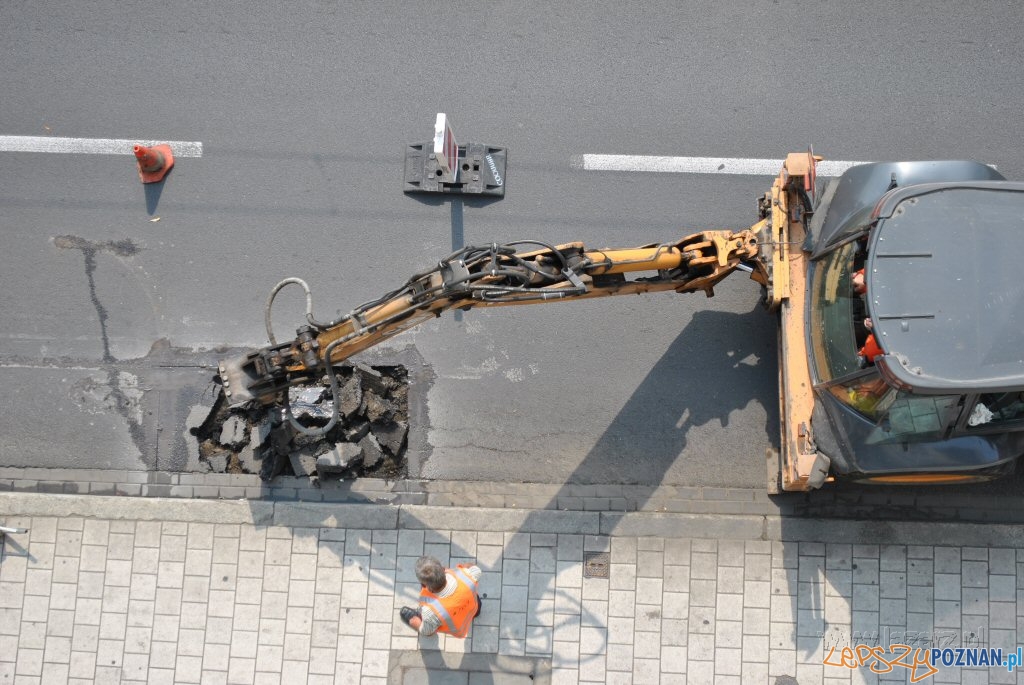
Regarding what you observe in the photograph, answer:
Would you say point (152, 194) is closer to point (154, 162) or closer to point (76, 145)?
point (154, 162)

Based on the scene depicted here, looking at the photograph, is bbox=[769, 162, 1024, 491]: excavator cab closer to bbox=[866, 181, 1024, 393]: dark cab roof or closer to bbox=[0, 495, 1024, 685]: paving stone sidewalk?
bbox=[866, 181, 1024, 393]: dark cab roof

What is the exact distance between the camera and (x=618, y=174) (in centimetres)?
804

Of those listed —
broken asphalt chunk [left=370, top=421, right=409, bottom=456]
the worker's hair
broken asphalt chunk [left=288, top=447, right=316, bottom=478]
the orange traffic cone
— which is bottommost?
the worker's hair

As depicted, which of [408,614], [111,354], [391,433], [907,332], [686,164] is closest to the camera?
[907,332]

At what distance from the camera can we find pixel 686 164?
26.4 feet

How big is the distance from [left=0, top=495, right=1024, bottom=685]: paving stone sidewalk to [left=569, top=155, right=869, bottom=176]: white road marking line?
3471mm

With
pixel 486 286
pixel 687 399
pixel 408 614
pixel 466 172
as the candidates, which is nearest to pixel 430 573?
pixel 408 614

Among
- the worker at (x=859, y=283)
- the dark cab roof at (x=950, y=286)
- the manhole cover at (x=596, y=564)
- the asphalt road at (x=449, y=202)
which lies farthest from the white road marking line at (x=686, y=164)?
the manhole cover at (x=596, y=564)

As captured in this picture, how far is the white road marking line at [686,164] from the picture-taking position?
800 cm

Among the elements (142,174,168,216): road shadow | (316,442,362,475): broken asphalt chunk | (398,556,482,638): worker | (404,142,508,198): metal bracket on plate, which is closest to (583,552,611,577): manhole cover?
(398,556,482,638): worker

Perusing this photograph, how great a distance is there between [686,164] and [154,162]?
5.26 m

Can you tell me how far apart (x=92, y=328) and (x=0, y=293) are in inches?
39.8

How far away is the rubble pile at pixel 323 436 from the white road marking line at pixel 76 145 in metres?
2.77

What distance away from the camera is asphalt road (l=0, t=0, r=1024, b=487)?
7723 millimetres
